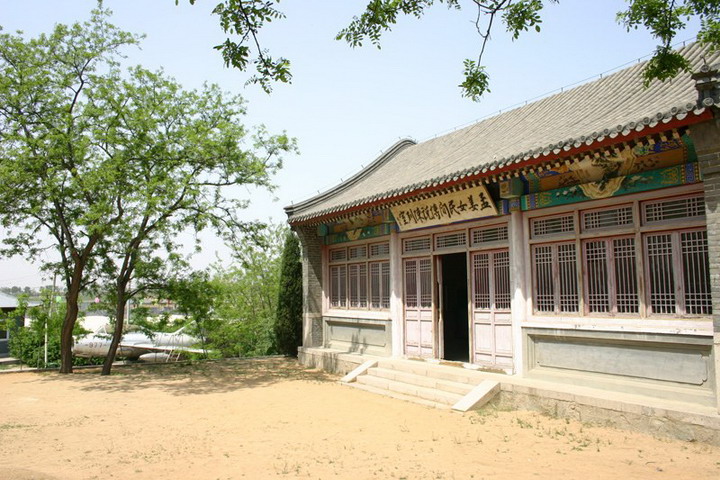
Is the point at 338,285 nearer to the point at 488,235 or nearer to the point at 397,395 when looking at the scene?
the point at 397,395

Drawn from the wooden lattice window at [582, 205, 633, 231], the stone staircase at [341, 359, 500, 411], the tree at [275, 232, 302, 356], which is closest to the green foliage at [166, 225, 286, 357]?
the tree at [275, 232, 302, 356]

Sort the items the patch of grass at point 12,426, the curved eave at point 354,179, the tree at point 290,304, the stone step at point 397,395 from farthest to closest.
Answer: the tree at point 290,304 → the curved eave at point 354,179 → the stone step at point 397,395 → the patch of grass at point 12,426

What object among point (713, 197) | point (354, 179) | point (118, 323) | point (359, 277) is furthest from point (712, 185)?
point (118, 323)

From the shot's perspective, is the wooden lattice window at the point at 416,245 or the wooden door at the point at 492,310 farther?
the wooden lattice window at the point at 416,245

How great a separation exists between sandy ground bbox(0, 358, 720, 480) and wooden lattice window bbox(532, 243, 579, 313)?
60.0 inches

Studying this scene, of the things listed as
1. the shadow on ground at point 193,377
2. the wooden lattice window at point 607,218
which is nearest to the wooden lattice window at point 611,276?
the wooden lattice window at point 607,218

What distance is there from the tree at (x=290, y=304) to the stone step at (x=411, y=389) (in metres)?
5.24

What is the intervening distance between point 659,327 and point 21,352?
15.6m

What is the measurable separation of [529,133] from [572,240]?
2231 mm

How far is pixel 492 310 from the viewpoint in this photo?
342 inches

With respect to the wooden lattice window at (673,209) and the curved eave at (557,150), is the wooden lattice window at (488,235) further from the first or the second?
the wooden lattice window at (673,209)

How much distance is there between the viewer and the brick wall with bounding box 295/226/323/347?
1280 centimetres

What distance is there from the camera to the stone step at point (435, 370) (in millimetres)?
8359

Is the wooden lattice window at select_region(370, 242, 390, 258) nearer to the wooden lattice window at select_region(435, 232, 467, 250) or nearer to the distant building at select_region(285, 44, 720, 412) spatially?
the distant building at select_region(285, 44, 720, 412)
